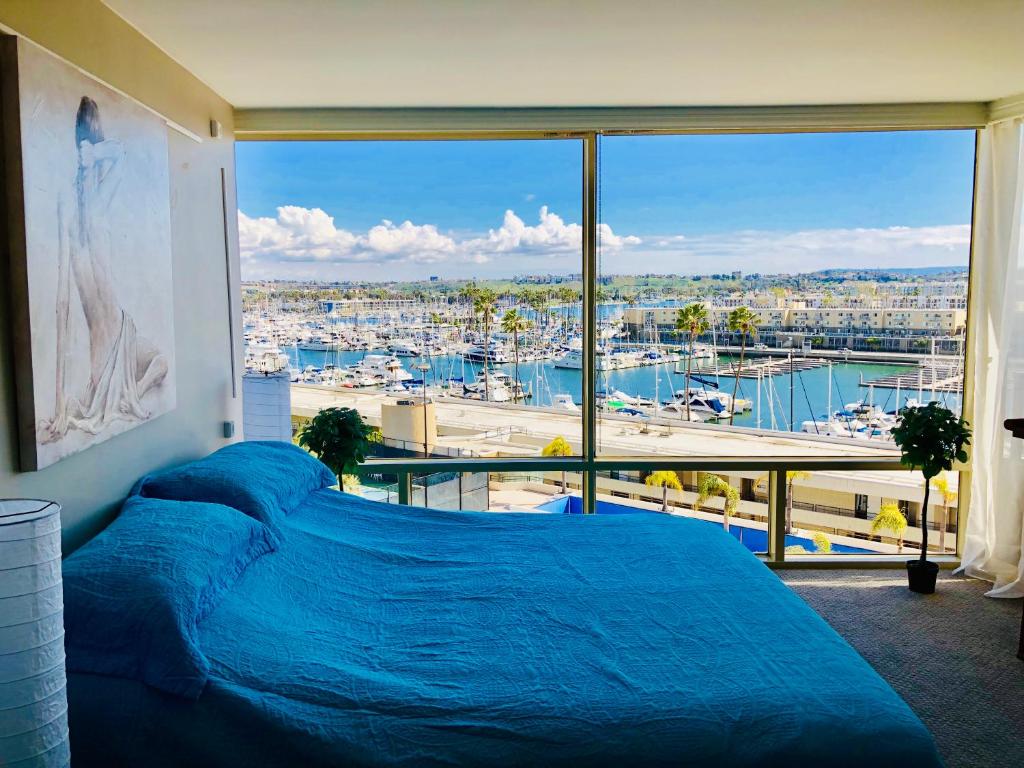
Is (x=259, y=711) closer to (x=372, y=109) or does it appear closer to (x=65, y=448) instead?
(x=65, y=448)

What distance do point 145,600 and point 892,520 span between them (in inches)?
169

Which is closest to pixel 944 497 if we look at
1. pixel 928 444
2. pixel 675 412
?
pixel 928 444

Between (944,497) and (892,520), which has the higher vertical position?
(944,497)

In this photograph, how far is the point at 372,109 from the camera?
14.8 ft

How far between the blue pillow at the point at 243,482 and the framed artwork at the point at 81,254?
0.88ft

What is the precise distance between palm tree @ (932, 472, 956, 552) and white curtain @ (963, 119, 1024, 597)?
0.63ft

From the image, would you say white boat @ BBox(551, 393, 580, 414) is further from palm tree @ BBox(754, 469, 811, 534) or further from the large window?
palm tree @ BBox(754, 469, 811, 534)

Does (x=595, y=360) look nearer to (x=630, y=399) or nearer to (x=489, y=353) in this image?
(x=630, y=399)

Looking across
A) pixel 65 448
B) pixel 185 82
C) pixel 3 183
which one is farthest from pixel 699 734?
pixel 185 82

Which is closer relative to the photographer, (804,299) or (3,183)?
(3,183)

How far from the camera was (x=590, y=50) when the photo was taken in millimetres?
3473

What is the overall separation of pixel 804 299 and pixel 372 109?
272 centimetres

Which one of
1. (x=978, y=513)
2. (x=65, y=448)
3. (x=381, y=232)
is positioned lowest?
(x=978, y=513)

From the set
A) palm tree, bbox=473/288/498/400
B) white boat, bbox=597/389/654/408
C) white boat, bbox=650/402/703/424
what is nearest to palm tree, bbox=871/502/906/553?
white boat, bbox=650/402/703/424
